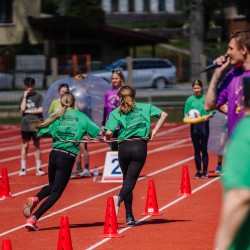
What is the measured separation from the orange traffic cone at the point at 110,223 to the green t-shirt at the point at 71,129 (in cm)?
132

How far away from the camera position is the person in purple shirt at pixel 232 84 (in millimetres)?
7508

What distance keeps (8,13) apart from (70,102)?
45585 mm

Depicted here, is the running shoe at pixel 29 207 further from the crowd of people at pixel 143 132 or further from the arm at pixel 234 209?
the arm at pixel 234 209

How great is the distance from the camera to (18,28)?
5750cm

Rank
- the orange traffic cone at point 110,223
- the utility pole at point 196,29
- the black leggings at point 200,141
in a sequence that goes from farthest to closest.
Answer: the utility pole at point 196,29 → the black leggings at point 200,141 → the orange traffic cone at point 110,223

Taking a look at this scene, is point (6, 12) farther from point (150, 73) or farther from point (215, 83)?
point (215, 83)

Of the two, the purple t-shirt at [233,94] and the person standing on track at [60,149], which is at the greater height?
the purple t-shirt at [233,94]

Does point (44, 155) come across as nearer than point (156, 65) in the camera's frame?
Yes

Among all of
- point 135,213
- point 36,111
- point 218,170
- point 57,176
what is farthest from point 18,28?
point 57,176

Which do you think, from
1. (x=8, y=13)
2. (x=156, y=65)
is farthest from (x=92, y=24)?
(x=156, y=65)

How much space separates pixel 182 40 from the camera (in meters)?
75.1

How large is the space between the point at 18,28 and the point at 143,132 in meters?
45.6

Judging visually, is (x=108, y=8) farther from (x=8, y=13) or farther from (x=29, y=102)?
(x=29, y=102)

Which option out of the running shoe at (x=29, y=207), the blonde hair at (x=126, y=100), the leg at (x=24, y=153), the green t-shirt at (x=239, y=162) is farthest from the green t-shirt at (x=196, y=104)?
the green t-shirt at (x=239, y=162)
